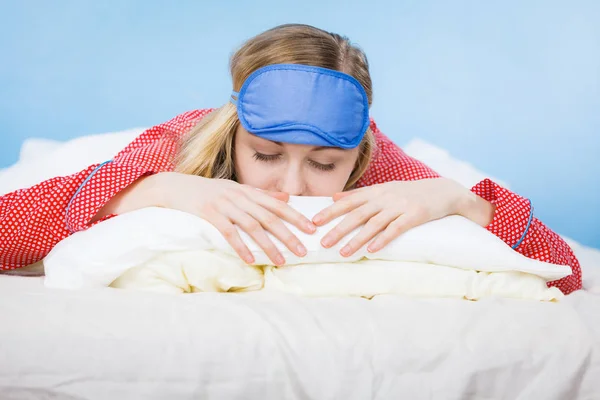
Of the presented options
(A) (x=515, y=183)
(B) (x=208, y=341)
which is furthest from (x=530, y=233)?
(A) (x=515, y=183)

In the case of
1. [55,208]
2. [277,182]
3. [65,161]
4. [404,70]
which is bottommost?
[65,161]

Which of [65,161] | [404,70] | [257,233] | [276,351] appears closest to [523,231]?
[257,233]

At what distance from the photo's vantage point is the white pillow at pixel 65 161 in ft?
7.54

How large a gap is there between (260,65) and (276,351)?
2.57ft

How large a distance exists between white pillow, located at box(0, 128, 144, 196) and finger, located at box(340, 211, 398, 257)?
52.6 inches

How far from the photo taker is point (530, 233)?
1517 millimetres

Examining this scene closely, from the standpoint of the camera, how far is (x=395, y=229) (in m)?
1.25

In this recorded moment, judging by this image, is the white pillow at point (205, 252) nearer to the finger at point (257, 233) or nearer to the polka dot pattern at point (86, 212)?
the finger at point (257, 233)

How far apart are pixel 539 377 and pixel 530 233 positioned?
22.3 inches

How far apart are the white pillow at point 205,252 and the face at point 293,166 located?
0.71 ft

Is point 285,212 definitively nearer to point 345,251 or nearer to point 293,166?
point 345,251

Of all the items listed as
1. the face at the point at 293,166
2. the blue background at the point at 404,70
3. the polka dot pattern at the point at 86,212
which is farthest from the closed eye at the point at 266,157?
the blue background at the point at 404,70

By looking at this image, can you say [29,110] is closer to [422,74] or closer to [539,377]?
[422,74]

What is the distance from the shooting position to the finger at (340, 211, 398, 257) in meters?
1.22
